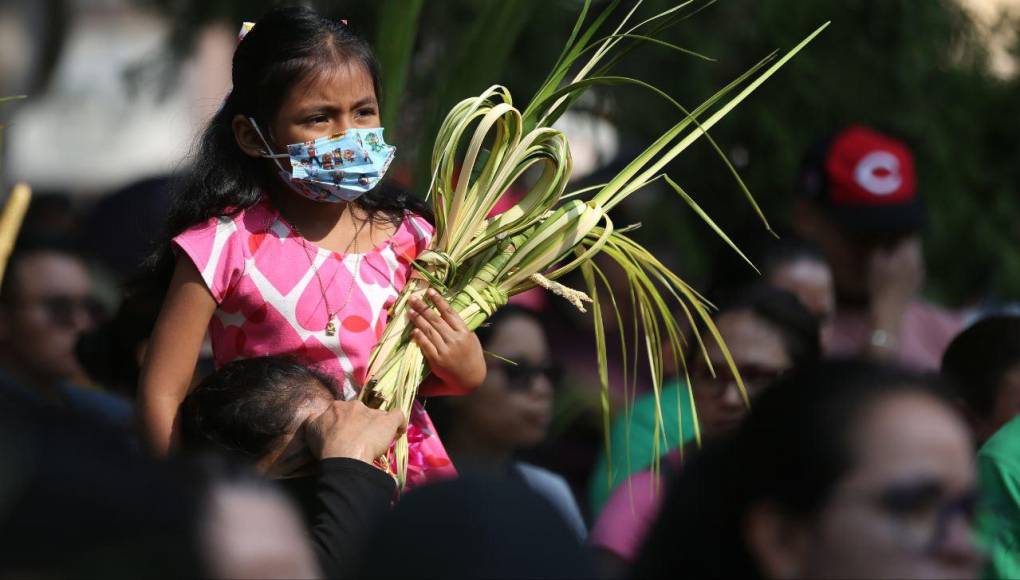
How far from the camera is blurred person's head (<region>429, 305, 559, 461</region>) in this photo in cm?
440

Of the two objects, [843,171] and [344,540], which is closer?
[344,540]

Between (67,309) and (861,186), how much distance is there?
2.61 m

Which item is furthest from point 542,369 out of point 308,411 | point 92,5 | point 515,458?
point 92,5

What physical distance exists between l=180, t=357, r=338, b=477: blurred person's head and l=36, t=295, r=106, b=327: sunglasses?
178 centimetres

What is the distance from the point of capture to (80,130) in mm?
7285

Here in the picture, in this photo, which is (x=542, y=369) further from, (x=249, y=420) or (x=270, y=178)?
(x=249, y=420)

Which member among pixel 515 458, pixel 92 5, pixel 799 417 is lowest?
pixel 92 5

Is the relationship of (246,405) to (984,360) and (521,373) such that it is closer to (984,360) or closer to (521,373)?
(521,373)

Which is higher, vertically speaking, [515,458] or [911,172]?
[911,172]

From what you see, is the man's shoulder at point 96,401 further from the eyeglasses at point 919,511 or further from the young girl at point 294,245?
the eyeglasses at point 919,511

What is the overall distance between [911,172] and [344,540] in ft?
11.7

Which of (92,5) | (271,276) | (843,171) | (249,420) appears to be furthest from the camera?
(92,5)

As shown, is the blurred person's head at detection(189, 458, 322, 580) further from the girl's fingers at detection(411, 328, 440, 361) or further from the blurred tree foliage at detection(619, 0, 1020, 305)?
the blurred tree foliage at detection(619, 0, 1020, 305)

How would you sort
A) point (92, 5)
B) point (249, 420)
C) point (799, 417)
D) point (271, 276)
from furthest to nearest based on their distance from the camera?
point (92, 5), point (271, 276), point (249, 420), point (799, 417)
